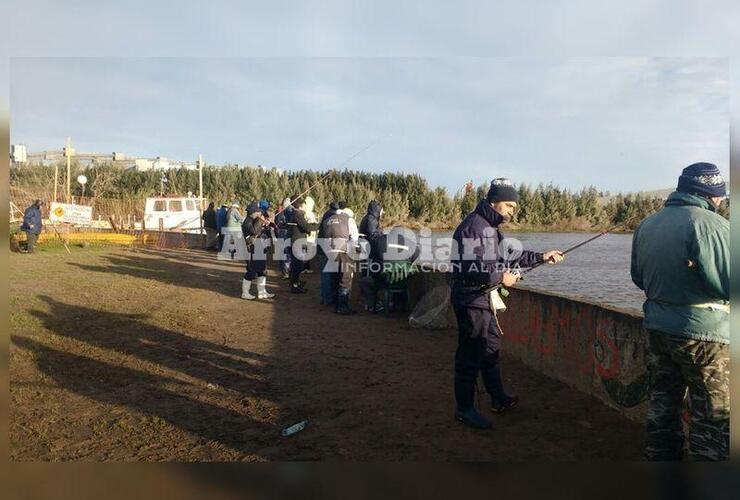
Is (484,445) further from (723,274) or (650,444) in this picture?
(723,274)

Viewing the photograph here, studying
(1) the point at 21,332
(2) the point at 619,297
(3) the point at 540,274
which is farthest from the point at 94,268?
(2) the point at 619,297

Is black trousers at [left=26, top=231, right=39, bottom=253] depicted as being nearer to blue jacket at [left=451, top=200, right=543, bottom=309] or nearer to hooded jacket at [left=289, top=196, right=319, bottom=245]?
hooded jacket at [left=289, top=196, right=319, bottom=245]

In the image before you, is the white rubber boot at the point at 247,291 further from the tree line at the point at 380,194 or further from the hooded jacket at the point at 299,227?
the tree line at the point at 380,194

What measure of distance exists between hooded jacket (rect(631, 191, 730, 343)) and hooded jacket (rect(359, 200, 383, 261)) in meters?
5.55

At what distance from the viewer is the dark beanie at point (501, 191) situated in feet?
13.7

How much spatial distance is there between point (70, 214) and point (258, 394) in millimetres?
18784

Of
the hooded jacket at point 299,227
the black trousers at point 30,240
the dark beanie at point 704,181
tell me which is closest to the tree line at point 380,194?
the dark beanie at point 704,181

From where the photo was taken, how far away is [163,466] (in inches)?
136

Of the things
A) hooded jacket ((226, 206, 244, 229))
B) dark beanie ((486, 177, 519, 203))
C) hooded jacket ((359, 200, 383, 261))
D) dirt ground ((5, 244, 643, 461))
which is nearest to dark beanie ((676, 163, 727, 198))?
dark beanie ((486, 177, 519, 203))

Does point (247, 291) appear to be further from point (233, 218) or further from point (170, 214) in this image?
point (170, 214)

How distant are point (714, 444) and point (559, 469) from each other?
0.94 m

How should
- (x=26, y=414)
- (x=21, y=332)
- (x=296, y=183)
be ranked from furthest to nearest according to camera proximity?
1. (x=296, y=183)
2. (x=21, y=332)
3. (x=26, y=414)

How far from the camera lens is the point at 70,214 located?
65.5ft

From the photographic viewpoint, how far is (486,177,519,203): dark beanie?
A: 13.7ft
